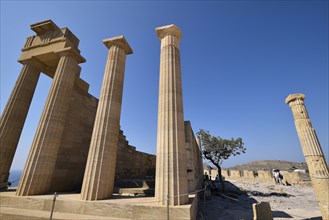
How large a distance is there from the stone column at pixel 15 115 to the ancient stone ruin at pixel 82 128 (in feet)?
0.16

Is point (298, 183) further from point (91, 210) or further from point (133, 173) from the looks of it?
point (91, 210)

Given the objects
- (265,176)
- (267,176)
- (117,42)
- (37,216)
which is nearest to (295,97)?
(117,42)

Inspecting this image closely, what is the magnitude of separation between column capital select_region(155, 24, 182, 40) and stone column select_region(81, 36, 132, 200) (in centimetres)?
269

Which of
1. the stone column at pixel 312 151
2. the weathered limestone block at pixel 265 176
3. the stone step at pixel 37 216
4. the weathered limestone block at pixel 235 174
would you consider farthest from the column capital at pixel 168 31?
the weathered limestone block at pixel 235 174

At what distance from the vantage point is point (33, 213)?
6707 millimetres

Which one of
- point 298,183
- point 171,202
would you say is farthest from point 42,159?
Answer: point 298,183

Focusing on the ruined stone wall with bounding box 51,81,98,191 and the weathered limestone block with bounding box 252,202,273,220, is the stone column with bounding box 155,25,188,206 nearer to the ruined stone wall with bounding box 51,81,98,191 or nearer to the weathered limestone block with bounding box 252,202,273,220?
the weathered limestone block with bounding box 252,202,273,220

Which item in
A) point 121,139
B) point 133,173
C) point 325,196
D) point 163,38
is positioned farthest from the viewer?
point 133,173

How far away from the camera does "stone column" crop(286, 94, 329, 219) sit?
773 centimetres

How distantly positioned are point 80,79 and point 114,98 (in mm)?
6291

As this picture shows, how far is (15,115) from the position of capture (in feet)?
36.6

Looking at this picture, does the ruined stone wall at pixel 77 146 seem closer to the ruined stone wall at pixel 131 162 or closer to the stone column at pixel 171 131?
the ruined stone wall at pixel 131 162

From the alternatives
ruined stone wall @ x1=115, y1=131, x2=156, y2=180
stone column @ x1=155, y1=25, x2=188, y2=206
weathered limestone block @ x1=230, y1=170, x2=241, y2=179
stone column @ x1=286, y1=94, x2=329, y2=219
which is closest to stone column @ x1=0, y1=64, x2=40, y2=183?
ruined stone wall @ x1=115, y1=131, x2=156, y2=180

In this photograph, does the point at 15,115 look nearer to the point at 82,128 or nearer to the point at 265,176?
the point at 82,128
